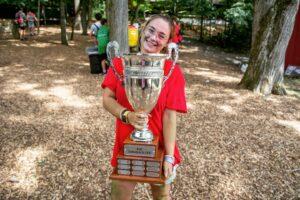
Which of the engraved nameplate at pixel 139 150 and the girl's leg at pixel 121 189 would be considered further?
the girl's leg at pixel 121 189

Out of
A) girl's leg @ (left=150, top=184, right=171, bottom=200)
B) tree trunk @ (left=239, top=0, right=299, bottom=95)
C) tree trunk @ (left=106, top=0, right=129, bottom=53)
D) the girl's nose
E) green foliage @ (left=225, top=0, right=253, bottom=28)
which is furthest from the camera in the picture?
green foliage @ (left=225, top=0, right=253, bottom=28)

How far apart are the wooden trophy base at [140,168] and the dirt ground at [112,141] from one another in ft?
5.19

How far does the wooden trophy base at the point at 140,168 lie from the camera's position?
155 cm

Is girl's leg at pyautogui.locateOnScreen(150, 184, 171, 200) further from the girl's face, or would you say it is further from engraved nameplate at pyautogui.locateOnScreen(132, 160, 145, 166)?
the girl's face

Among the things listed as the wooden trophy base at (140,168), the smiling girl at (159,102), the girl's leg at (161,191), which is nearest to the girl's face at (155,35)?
the smiling girl at (159,102)

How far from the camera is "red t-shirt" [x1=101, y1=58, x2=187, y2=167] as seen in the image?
1.75 metres

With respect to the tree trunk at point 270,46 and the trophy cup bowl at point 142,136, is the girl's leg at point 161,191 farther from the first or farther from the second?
the tree trunk at point 270,46

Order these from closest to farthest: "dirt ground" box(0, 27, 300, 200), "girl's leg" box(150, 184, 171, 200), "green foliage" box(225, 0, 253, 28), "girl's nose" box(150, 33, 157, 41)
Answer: "girl's nose" box(150, 33, 157, 41)
"girl's leg" box(150, 184, 171, 200)
"dirt ground" box(0, 27, 300, 200)
"green foliage" box(225, 0, 253, 28)

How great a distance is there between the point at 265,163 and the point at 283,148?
62cm

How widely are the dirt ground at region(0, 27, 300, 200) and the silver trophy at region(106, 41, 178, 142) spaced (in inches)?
66.0

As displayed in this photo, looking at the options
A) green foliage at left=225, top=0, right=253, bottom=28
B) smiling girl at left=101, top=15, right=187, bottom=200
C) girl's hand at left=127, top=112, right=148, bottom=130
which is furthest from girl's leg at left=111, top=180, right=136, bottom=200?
green foliage at left=225, top=0, right=253, bottom=28

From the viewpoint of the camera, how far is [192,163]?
3697 millimetres

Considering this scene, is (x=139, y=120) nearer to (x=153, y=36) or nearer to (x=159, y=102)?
(x=159, y=102)

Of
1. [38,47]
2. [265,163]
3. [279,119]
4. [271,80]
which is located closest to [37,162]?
[265,163]
